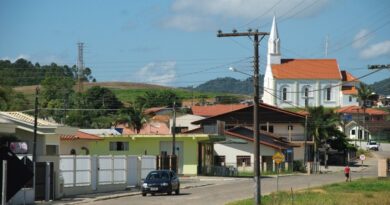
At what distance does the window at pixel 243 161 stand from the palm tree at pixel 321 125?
2214 centimetres

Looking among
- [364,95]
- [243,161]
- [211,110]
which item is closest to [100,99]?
[211,110]

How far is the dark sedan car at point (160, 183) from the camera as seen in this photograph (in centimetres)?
4119

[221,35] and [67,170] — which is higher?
[221,35]

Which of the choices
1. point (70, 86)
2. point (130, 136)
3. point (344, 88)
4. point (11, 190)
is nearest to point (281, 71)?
point (344, 88)

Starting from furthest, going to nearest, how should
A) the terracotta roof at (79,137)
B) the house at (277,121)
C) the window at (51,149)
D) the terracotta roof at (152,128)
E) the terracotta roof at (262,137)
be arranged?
1. the terracotta roof at (152,128)
2. the house at (277,121)
3. the terracotta roof at (262,137)
4. the terracotta roof at (79,137)
5. the window at (51,149)

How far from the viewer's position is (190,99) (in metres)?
177

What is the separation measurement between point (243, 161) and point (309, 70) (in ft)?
299

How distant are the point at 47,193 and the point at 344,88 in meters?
143

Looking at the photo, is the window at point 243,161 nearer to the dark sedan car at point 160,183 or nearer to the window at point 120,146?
the window at point 120,146

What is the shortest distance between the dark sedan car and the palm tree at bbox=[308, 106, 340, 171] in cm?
6307

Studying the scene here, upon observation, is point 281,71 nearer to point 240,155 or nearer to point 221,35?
point 240,155

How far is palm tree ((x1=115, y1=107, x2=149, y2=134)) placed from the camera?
334ft

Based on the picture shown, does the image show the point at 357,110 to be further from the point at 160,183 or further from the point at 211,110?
the point at 160,183

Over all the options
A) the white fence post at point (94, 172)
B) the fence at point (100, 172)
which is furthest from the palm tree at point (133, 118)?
the white fence post at point (94, 172)
